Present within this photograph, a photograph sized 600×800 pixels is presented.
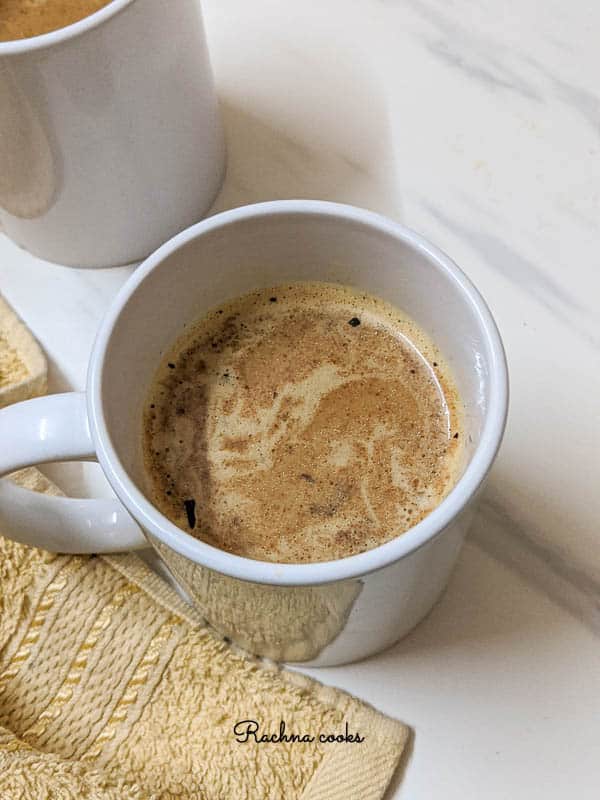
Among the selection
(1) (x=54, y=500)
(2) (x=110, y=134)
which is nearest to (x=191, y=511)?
(1) (x=54, y=500)

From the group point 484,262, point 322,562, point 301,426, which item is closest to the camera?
point 322,562

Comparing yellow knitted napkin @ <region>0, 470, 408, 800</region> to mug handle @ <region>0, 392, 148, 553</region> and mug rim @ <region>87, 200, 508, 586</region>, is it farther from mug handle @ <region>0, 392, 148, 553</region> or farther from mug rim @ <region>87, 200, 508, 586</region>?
mug rim @ <region>87, 200, 508, 586</region>

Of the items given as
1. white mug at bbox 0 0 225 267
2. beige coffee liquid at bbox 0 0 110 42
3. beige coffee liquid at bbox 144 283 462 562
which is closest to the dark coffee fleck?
beige coffee liquid at bbox 144 283 462 562

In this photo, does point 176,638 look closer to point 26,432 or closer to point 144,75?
point 26,432

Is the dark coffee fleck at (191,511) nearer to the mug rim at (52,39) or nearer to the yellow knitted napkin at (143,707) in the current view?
the yellow knitted napkin at (143,707)

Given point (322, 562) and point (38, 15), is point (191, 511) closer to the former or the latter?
point (322, 562)

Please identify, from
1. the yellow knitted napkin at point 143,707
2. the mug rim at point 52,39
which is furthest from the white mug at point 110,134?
the yellow knitted napkin at point 143,707

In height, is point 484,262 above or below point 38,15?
below
